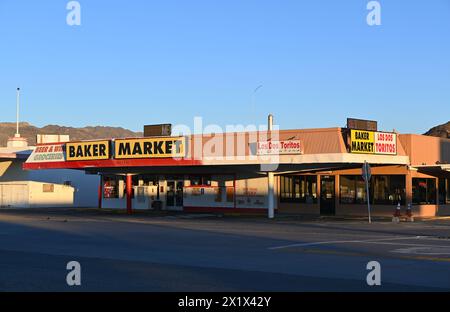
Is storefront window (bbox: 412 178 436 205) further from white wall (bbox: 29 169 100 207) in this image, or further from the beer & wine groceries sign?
white wall (bbox: 29 169 100 207)

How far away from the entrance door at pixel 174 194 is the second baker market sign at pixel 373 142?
49.2ft

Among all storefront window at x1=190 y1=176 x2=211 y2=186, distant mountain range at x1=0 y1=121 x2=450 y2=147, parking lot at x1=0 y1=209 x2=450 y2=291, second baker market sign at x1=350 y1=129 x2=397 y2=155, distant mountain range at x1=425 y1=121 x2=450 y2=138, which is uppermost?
distant mountain range at x1=0 y1=121 x2=450 y2=147

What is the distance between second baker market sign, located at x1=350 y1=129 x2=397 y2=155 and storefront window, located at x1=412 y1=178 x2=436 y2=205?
293 cm

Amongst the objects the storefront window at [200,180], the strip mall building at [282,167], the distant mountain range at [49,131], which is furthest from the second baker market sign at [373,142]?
the distant mountain range at [49,131]

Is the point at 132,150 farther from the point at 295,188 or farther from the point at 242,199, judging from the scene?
the point at 295,188

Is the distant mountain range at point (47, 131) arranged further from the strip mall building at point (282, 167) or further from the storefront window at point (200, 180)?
the storefront window at point (200, 180)

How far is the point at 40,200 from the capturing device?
2208 inches

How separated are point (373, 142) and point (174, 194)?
1610cm

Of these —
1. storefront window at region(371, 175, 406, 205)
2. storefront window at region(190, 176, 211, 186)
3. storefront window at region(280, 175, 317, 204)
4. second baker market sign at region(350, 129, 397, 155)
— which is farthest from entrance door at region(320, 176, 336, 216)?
storefront window at region(190, 176, 211, 186)

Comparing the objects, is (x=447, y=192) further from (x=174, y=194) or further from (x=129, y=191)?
(x=129, y=191)

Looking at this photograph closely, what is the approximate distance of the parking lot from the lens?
12.4m

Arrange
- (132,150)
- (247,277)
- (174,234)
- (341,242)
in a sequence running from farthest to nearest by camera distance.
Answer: (132,150)
(174,234)
(341,242)
(247,277)
